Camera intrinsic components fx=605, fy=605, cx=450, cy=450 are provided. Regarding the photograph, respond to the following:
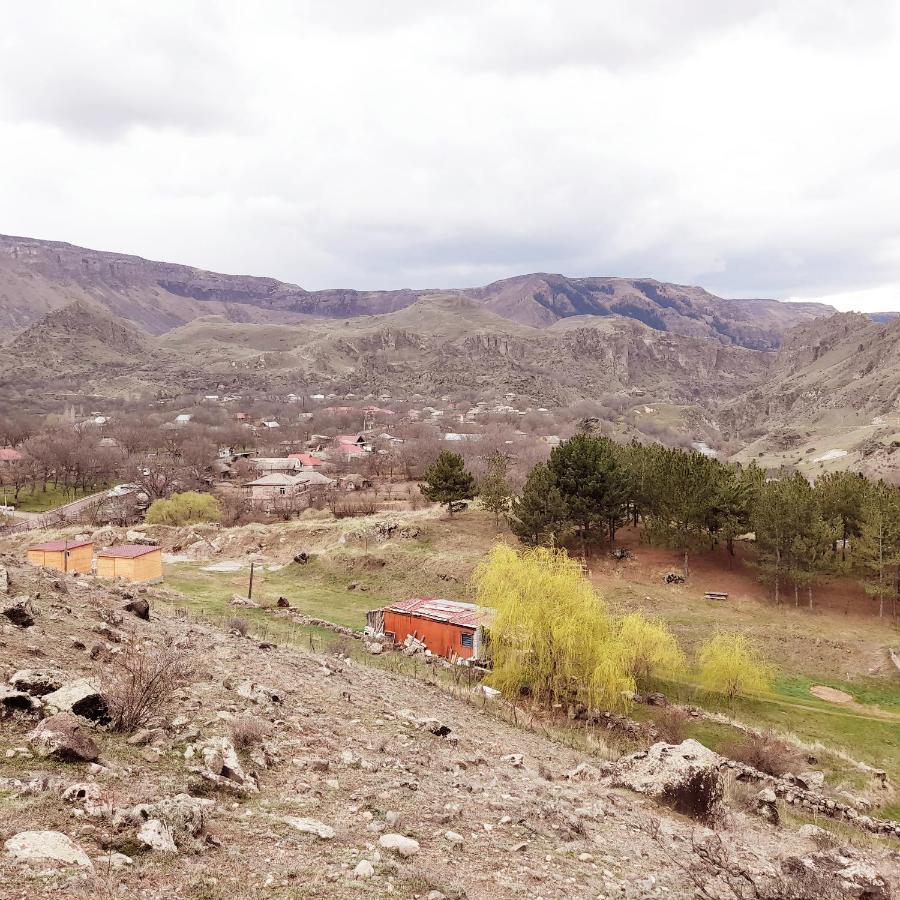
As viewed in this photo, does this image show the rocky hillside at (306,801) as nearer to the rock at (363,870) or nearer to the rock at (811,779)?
the rock at (363,870)

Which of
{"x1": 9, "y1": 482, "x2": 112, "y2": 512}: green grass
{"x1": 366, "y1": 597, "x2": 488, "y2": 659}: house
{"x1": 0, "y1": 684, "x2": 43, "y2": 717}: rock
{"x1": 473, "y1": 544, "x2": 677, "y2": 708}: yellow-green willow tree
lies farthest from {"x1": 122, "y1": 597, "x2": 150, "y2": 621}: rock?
{"x1": 9, "y1": 482, "x2": 112, "y2": 512}: green grass

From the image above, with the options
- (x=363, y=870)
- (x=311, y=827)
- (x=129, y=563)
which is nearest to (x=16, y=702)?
(x=311, y=827)

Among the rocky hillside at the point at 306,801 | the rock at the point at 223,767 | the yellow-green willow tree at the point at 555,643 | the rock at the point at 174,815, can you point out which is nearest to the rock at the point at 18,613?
the rocky hillside at the point at 306,801

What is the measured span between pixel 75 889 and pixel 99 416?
146042 mm

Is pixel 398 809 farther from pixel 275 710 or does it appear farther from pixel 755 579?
pixel 755 579

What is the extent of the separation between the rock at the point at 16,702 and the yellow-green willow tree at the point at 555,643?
15.2 meters

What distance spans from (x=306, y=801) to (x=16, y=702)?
4230mm

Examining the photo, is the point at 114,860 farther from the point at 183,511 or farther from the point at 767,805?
the point at 183,511

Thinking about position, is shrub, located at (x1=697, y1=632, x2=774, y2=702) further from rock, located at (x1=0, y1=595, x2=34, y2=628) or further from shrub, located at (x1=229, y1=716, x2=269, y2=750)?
rock, located at (x1=0, y1=595, x2=34, y2=628)

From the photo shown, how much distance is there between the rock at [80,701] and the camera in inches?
345

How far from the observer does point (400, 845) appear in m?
7.36

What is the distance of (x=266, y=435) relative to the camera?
403ft

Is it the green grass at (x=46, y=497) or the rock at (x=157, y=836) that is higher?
the rock at (x=157, y=836)

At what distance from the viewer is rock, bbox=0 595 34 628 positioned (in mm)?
12398
